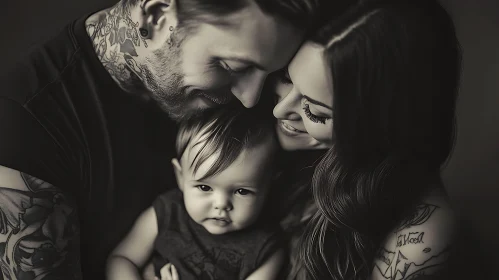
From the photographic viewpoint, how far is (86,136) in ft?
4.31

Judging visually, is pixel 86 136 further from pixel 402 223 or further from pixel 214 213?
pixel 402 223

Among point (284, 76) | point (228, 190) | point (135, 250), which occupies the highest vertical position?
point (284, 76)

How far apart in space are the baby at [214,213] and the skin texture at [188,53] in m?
0.06

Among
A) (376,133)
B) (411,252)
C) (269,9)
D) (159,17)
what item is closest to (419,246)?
(411,252)

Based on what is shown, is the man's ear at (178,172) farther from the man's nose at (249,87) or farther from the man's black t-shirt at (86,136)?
the man's nose at (249,87)

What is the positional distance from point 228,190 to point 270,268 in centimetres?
23

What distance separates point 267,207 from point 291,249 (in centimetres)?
13

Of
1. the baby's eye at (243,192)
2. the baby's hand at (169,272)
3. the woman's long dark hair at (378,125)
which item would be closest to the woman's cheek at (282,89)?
the woman's long dark hair at (378,125)

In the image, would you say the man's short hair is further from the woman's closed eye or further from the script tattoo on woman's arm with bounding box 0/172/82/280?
the script tattoo on woman's arm with bounding box 0/172/82/280

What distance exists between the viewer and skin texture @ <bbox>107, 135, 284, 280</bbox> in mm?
1327

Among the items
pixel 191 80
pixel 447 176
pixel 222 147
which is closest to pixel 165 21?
pixel 191 80

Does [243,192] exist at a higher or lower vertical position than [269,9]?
lower

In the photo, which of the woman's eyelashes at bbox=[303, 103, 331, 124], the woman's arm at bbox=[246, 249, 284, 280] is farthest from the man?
the woman's arm at bbox=[246, 249, 284, 280]

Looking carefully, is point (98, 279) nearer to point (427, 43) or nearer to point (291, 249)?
point (291, 249)
